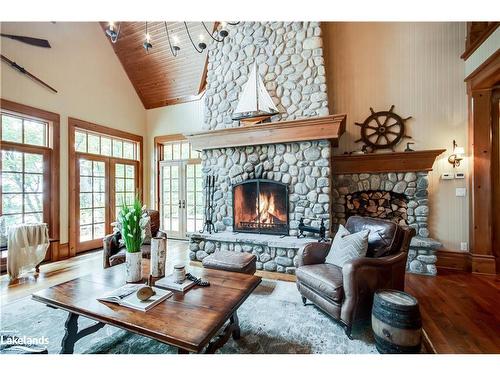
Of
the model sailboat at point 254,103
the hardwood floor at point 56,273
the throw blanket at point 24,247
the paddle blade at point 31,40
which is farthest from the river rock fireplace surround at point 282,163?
Answer: the paddle blade at point 31,40

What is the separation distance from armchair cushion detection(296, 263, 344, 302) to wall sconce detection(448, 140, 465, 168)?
280cm

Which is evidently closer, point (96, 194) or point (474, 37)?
point (474, 37)

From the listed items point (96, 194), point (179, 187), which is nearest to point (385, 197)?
point (179, 187)

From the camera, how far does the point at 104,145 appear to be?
493cm

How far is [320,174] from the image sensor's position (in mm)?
3418

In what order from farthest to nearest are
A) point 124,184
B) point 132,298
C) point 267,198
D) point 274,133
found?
point 124,184 → point 267,198 → point 274,133 → point 132,298

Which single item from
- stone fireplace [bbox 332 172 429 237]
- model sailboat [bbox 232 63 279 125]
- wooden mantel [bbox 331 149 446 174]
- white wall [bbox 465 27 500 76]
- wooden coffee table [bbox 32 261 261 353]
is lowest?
wooden coffee table [bbox 32 261 261 353]

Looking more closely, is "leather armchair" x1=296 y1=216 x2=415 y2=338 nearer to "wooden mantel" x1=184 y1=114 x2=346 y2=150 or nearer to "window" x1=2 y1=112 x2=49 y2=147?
"wooden mantel" x1=184 y1=114 x2=346 y2=150

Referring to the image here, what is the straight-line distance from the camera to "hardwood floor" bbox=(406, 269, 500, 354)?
1781 mm

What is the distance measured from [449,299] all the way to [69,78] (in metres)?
6.68

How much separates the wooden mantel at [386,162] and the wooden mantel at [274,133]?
1.49ft

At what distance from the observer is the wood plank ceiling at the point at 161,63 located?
465cm

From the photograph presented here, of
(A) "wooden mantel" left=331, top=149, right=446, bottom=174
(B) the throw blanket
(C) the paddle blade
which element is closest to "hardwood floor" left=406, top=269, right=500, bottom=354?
(A) "wooden mantel" left=331, top=149, right=446, bottom=174

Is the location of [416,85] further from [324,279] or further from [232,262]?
[232,262]
